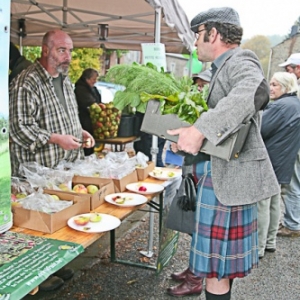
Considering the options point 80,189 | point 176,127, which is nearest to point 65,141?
point 80,189

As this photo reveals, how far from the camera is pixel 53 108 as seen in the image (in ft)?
10.4

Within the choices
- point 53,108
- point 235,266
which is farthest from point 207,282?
point 53,108

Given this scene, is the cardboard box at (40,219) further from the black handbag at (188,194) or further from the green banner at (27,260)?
the black handbag at (188,194)

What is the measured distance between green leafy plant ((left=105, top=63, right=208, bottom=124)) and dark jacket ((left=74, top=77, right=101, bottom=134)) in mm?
3699

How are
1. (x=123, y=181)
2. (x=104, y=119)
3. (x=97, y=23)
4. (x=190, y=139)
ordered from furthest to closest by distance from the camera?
(x=104, y=119), (x=97, y=23), (x=123, y=181), (x=190, y=139)

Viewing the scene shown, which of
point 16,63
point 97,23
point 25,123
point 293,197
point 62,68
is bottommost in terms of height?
point 293,197

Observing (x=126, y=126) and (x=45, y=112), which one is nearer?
(x=45, y=112)

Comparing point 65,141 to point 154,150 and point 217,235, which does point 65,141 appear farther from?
point 217,235

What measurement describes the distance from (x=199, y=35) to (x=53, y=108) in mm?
1617

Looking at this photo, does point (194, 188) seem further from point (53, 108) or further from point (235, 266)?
point (53, 108)

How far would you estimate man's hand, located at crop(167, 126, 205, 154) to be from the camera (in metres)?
1.70

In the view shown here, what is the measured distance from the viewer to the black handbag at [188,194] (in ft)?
6.89

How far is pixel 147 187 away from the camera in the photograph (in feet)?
9.20

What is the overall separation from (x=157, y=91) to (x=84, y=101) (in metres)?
4.12
